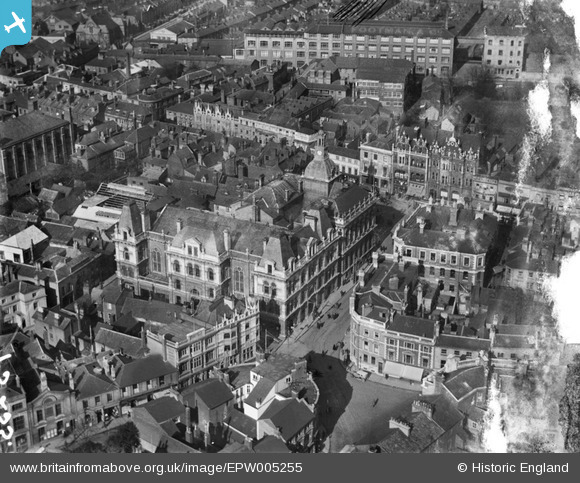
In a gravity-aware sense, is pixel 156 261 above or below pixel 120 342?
above

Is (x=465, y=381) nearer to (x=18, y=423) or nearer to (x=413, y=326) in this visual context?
(x=413, y=326)

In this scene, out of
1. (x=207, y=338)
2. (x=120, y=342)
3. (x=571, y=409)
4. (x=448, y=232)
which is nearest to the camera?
(x=571, y=409)


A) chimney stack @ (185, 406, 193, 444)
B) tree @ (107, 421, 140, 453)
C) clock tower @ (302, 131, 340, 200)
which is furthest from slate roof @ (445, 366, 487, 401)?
clock tower @ (302, 131, 340, 200)

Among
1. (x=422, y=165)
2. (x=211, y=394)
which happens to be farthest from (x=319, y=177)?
(x=211, y=394)

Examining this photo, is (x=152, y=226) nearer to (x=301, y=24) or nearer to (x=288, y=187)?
(x=288, y=187)

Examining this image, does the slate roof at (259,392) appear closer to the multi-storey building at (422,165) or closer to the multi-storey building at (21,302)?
the multi-storey building at (21,302)
